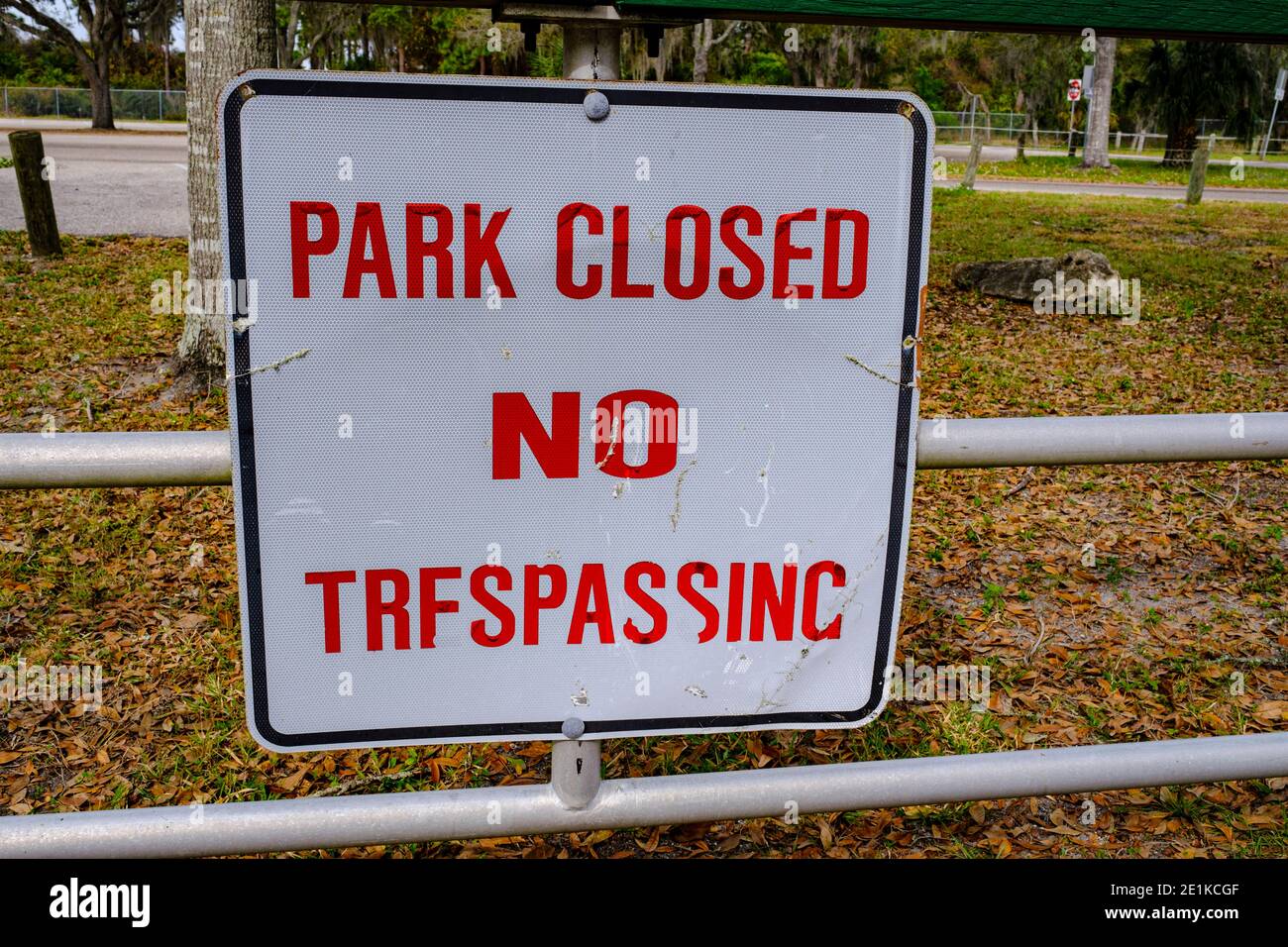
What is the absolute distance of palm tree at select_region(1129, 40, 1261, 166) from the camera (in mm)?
32062

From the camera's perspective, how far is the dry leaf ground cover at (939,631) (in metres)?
2.92

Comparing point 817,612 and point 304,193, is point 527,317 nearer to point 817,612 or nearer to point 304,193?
point 304,193

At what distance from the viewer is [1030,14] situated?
1.54 m

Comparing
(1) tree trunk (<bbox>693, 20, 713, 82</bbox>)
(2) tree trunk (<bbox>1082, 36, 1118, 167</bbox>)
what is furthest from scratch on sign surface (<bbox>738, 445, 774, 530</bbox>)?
(1) tree trunk (<bbox>693, 20, 713, 82</bbox>)

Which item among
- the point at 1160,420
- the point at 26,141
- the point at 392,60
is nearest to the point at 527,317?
the point at 1160,420

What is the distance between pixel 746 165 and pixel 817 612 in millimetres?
651

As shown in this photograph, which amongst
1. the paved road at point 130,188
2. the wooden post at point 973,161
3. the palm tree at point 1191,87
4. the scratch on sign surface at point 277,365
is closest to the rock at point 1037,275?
the paved road at point 130,188

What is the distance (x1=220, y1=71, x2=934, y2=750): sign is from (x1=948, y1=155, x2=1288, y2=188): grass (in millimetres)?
24636

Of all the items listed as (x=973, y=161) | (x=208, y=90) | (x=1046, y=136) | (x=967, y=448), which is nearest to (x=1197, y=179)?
(x=973, y=161)

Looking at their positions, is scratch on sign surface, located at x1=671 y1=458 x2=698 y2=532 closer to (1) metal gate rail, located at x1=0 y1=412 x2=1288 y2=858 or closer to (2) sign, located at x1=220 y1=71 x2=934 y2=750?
(2) sign, located at x1=220 y1=71 x2=934 y2=750

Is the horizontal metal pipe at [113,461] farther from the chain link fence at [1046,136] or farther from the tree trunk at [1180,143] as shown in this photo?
the chain link fence at [1046,136]

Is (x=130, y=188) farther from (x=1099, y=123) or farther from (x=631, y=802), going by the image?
(x=1099, y=123)

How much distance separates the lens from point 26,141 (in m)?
9.75

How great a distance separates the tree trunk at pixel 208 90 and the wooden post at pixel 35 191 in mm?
4048
